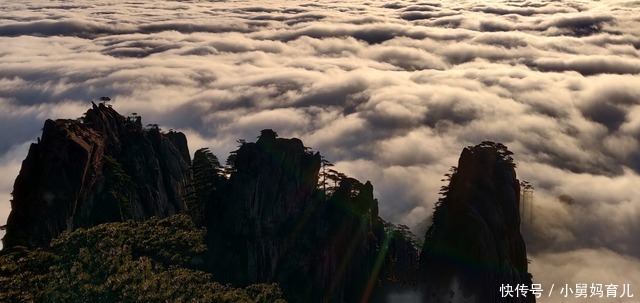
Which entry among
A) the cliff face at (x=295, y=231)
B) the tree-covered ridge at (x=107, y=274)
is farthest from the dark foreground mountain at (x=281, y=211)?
the tree-covered ridge at (x=107, y=274)

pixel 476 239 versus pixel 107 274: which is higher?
pixel 476 239

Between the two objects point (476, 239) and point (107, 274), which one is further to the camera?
point (476, 239)

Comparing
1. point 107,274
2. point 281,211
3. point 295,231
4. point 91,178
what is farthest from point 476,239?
point 91,178

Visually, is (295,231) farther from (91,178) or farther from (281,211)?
(91,178)

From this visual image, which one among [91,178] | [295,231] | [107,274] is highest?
[91,178]

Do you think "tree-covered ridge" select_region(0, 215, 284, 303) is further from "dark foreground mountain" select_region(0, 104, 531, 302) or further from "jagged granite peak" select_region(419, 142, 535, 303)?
"jagged granite peak" select_region(419, 142, 535, 303)
